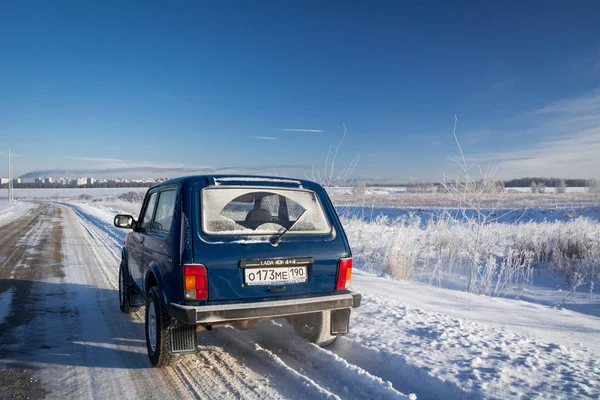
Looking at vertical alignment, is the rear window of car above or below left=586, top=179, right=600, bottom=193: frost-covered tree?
below

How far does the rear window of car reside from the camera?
11.1ft

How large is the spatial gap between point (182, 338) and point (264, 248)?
3.58ft

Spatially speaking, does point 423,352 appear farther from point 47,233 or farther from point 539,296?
point 47,233

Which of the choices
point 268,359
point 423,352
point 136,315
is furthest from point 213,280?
point 136,315

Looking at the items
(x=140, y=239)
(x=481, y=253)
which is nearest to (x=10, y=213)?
(x=140, y=239)

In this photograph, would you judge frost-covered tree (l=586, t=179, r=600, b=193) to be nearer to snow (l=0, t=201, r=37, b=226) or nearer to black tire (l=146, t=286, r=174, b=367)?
black tire (l=146, t=286, r=174, b=367)

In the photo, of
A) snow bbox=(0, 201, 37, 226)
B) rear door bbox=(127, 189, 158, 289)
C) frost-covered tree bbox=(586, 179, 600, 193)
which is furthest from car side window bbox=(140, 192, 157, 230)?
frost-covered tree bbox=(586, 179, 600, 193)

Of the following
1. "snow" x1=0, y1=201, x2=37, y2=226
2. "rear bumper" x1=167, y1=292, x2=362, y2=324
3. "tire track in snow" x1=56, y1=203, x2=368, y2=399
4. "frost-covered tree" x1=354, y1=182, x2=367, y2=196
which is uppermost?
"frost-covered tree" x1=354, y1=182, x2=367, y2=196

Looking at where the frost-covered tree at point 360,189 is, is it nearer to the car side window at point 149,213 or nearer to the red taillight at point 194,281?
the car side window at point 149,213

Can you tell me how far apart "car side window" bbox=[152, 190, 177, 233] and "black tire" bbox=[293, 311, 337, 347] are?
5.62ft

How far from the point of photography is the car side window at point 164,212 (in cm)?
373

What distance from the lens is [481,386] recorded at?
3100 millimetres

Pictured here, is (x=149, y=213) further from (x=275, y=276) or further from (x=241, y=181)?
(x=275, y=276)

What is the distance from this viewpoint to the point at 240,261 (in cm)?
320
